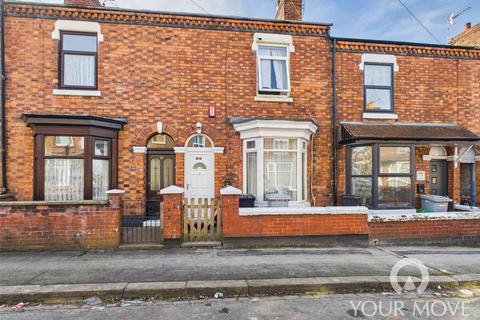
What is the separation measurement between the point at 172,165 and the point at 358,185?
6.36 m

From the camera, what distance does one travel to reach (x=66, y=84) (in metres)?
8.98

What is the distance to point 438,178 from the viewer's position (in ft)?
36.2

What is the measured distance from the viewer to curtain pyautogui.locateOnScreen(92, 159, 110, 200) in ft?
28.8

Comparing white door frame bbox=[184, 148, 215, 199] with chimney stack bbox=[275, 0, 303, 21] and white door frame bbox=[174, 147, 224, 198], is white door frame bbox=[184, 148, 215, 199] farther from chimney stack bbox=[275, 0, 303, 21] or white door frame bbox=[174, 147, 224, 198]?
chimney stack bbox=[275, 0, 303, 21]

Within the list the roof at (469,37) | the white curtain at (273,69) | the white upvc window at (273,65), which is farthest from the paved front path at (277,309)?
the roof at (469,37)

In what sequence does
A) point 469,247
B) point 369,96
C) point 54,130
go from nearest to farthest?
point 469,247, point 54,130, point 369,96

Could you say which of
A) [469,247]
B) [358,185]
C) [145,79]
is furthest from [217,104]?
[469,247]

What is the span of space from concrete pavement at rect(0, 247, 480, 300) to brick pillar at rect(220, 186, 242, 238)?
49 centimetres

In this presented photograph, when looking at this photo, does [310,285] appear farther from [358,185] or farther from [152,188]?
[152,188]

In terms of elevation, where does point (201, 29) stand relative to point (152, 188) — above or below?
above

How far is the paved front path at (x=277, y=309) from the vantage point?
3.97 m

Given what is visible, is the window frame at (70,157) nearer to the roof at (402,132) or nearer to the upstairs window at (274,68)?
the upstairs window at (274,68)

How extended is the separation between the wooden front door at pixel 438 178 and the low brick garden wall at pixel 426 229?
370cm


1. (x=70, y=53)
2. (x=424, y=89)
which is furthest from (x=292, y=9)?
(x=70, y=53)
